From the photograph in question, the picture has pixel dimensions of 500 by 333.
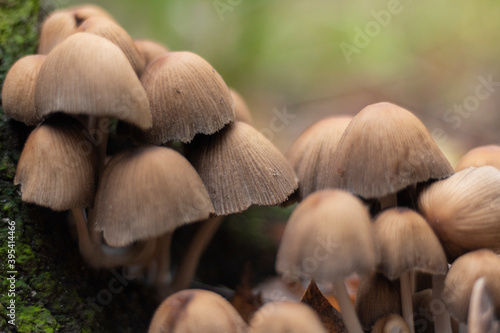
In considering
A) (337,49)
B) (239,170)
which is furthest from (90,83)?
(337,49)

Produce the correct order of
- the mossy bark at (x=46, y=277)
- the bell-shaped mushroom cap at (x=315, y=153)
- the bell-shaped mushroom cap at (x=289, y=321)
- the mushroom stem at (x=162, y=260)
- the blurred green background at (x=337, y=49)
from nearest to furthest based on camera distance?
the bell-shaped mushroom cap at (x=289, y=321) → the mossy bark at (x=46, y=277) → the bell-shaped mushroom cap at (x=315, y=153) → the mushroom stem at (x=162, y=260) → the blurred green background at (x=337, y=49)

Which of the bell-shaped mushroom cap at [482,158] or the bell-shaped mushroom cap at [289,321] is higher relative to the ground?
Result: the bell-shaped mushroom cap at [482,158]

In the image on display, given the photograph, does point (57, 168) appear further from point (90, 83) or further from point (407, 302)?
point (407, 302)

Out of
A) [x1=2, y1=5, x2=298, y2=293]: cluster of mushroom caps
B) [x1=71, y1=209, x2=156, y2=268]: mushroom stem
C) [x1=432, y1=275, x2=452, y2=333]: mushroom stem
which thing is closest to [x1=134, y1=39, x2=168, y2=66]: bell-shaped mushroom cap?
[x1=2, y1=5, x2=298, y2=293]: cluster of mushroom caps

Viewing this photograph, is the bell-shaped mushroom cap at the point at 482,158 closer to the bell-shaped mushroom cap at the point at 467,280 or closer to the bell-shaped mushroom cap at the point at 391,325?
the bell-shaped mushroom cap at the point at 467,280

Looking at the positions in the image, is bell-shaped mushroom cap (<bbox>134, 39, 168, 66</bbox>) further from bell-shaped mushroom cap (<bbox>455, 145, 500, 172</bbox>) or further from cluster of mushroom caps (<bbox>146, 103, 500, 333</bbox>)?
bell-shaped mushroom cap (<bbox>455, 145, 500, 172</bbox>)

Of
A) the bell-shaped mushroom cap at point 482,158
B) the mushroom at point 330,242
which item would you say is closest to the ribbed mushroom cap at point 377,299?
the mushroom at point 330,242

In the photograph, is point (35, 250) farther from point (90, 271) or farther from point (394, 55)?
point (394, 55)
